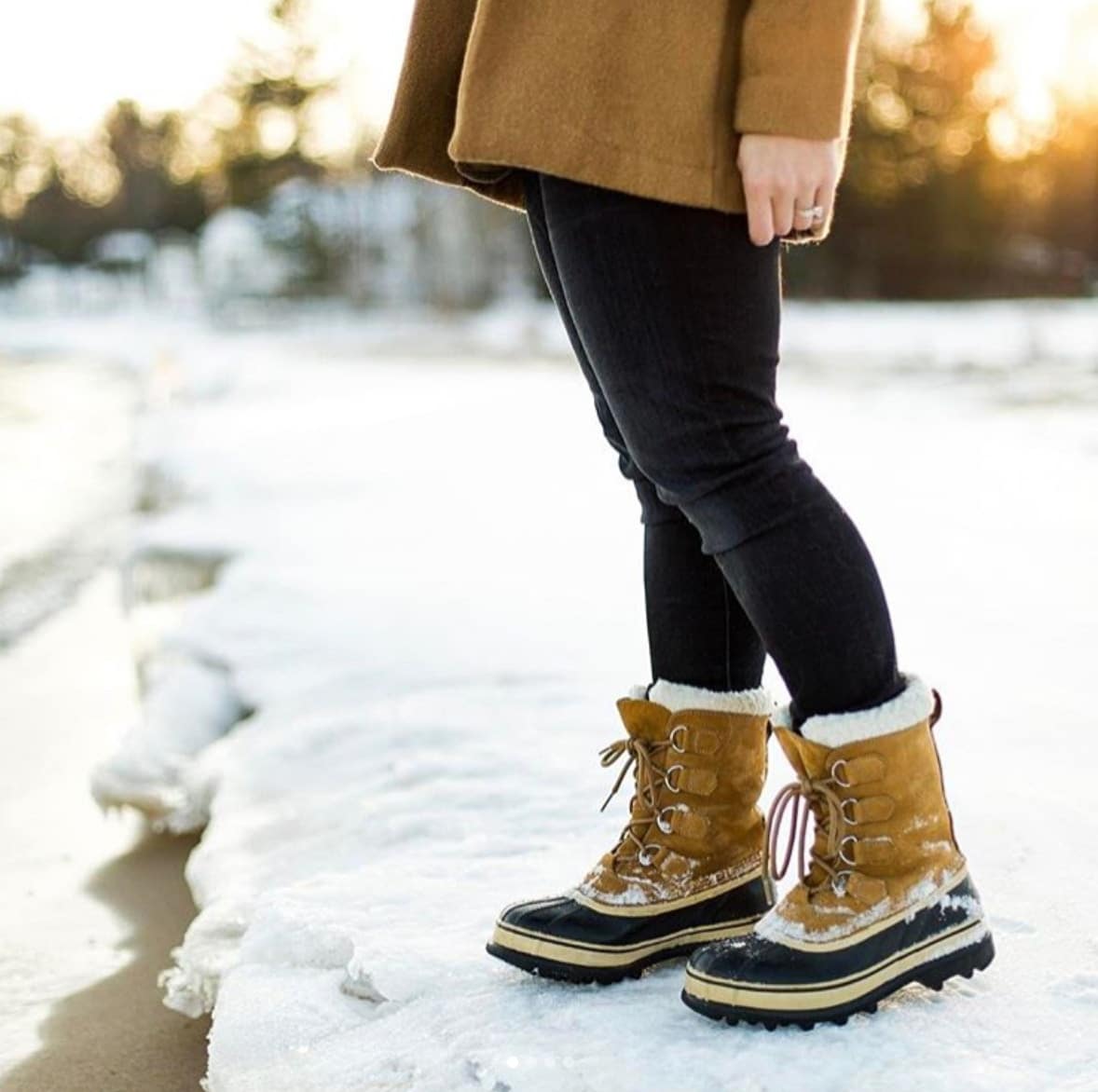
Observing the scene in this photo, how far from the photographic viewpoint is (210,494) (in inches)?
197

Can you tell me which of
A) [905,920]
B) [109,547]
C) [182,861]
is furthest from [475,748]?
[109,547]

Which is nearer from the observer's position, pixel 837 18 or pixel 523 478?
pixel 837 18

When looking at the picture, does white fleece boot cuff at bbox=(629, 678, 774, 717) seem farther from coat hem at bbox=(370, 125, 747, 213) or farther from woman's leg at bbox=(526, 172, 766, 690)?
coat hem at bbox=(370, 125, 747, 213)

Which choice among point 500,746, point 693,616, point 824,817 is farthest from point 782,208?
point 500,746

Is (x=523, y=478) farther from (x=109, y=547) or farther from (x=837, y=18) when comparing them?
(x=837, y=18)

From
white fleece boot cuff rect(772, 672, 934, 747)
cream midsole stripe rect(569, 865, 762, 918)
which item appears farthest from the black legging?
cream midsole stripe rect(569, 865, 762, 918)

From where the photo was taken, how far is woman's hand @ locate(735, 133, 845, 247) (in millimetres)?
1110

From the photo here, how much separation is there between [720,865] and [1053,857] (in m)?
0.42

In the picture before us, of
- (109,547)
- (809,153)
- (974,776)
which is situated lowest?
(109,547)

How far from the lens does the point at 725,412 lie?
1.15 metres

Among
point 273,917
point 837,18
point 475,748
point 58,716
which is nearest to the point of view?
point 837,18

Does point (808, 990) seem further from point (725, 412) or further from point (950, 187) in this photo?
point (950, 187)

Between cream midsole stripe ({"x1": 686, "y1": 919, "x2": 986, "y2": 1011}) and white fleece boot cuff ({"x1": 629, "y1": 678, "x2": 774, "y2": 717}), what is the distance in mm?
230

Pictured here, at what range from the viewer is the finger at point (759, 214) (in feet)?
3.65
